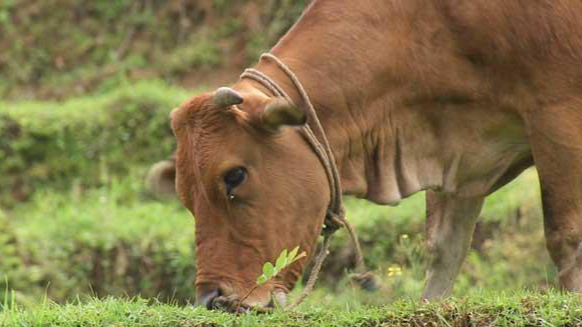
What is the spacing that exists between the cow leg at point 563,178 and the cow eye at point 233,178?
3.89ft

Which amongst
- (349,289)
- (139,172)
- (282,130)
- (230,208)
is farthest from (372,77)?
(139,172)

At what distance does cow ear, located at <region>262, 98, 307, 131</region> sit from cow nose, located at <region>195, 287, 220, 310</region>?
640 millimetres

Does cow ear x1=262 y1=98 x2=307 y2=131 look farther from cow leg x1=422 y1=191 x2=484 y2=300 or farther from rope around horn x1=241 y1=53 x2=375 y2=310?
cow leg x1=422 y1=191 x2=484 y2=300

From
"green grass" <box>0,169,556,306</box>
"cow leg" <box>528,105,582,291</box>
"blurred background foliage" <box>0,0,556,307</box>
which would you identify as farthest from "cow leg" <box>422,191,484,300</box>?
"green grass" <box>0,169,556,306</box>

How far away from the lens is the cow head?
4.66m

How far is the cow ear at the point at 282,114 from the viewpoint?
466cm

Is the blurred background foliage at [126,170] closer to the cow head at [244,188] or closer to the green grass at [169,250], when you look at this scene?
the green grass at [169,250]

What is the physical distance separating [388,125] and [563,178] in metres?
0.74

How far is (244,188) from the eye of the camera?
4719 millimetres

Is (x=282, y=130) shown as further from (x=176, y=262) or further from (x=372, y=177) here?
(x=176, y=262)

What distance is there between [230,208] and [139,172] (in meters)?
5.56

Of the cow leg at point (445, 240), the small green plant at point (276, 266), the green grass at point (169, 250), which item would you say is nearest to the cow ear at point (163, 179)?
the small green plant at point (276, 266)

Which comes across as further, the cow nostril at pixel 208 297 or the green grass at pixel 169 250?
the green grass at pixel 169 250

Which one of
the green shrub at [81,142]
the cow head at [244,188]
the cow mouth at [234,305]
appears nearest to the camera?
the cow mouth at [234,305]
